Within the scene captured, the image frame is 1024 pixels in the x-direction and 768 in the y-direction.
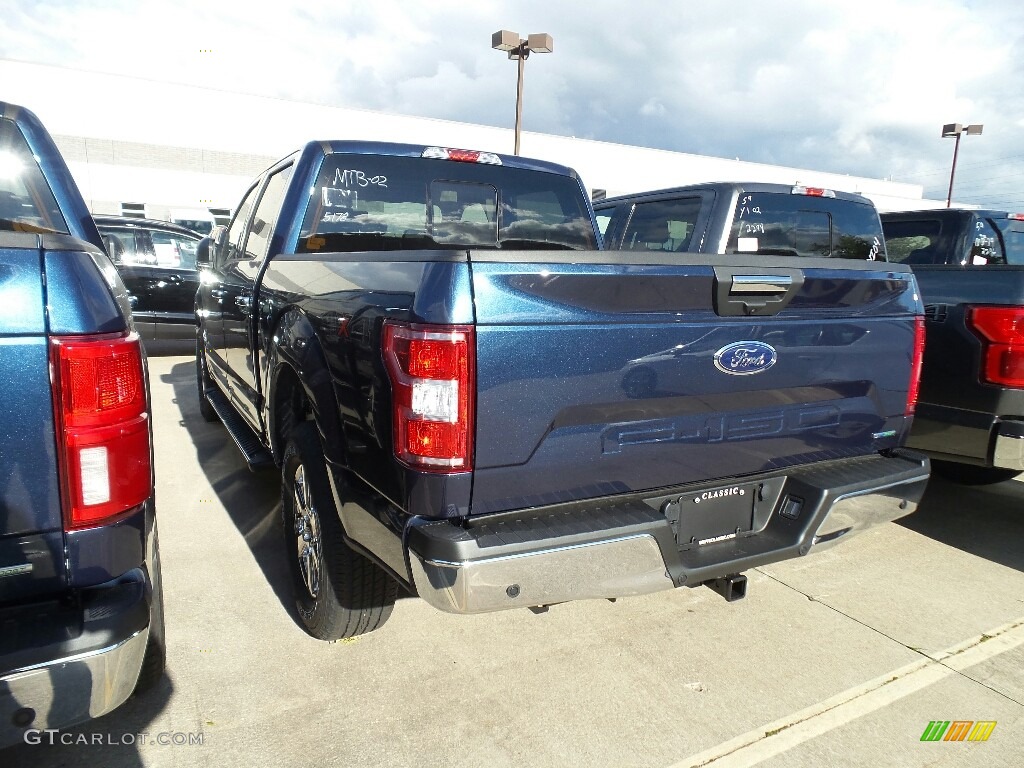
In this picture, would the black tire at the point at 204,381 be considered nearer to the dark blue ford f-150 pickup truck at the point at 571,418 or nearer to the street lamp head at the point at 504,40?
the dark blue ford f-150 pickup truck at the point at 571,418

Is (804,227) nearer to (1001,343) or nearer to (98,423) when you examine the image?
(1001,343)

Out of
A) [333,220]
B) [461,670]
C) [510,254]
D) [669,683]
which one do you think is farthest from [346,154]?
[669,683]

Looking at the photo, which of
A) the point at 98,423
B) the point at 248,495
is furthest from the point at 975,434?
the point at 248,495

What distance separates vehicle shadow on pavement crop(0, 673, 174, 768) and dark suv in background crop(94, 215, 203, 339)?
7913 mm

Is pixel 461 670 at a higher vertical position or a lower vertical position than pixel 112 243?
lower

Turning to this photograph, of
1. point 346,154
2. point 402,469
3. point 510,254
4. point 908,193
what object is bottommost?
point 402,469

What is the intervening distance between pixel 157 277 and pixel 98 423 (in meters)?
8.84

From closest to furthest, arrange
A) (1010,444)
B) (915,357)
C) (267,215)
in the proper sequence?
(915,357)
(1010,444)
(267,215)

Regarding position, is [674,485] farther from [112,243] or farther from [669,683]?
[112,243]

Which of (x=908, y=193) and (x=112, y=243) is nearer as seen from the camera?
(x=112, y=243)

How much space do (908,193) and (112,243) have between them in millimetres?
53227

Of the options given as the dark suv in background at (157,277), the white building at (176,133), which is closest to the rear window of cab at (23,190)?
the dark suv in background at (157,277)

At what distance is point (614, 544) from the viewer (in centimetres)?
219

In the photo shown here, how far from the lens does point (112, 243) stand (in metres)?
7.88
